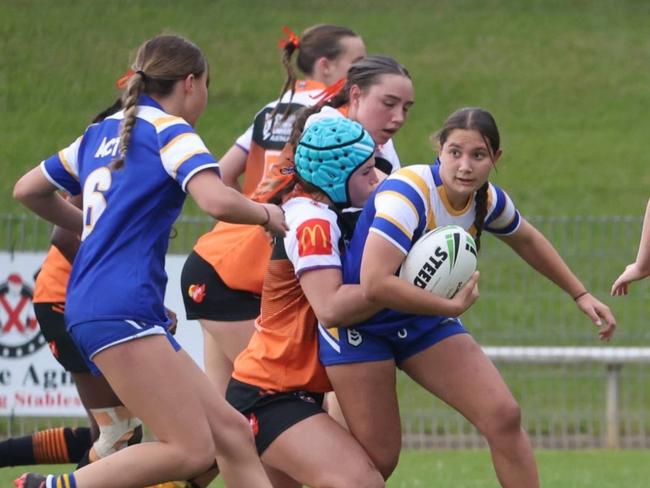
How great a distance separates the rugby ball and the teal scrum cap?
358mm

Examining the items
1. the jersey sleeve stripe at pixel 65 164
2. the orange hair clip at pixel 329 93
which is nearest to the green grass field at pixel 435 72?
the orange hair clip at pixel 329 93

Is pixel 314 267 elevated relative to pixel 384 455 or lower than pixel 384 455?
elevated

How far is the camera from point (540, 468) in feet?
28.1

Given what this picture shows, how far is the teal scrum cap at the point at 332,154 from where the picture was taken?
512 centimetres

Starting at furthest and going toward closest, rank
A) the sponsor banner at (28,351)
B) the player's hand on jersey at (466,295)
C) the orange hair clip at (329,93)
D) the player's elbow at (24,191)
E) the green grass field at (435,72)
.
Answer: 1. the green grass field at (435,72)
2. the sponsor banner at (28,351)
3. the orange hair clip at (329,93)
4. the player's elbow at (24,191)
5. the player's hand on jersey at (466,295)

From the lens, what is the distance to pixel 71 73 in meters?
20.5

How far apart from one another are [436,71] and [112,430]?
591 inches

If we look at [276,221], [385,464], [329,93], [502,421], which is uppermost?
[329,93]

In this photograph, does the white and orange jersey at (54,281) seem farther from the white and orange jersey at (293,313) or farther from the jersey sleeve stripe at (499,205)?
the jersey sleeve stripe at (499,205)

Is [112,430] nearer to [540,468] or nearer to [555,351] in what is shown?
[540,468]

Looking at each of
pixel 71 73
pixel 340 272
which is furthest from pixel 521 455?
pixel 71 73

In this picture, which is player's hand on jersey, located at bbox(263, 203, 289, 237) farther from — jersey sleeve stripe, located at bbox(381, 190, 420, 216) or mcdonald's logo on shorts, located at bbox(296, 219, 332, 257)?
jersey sleeve stripe, located at bbox(381, 190, 420, 216)

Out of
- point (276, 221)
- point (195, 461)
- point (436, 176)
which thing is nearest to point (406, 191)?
point (436, 176)

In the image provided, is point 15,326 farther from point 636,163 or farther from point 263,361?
point 636,163
